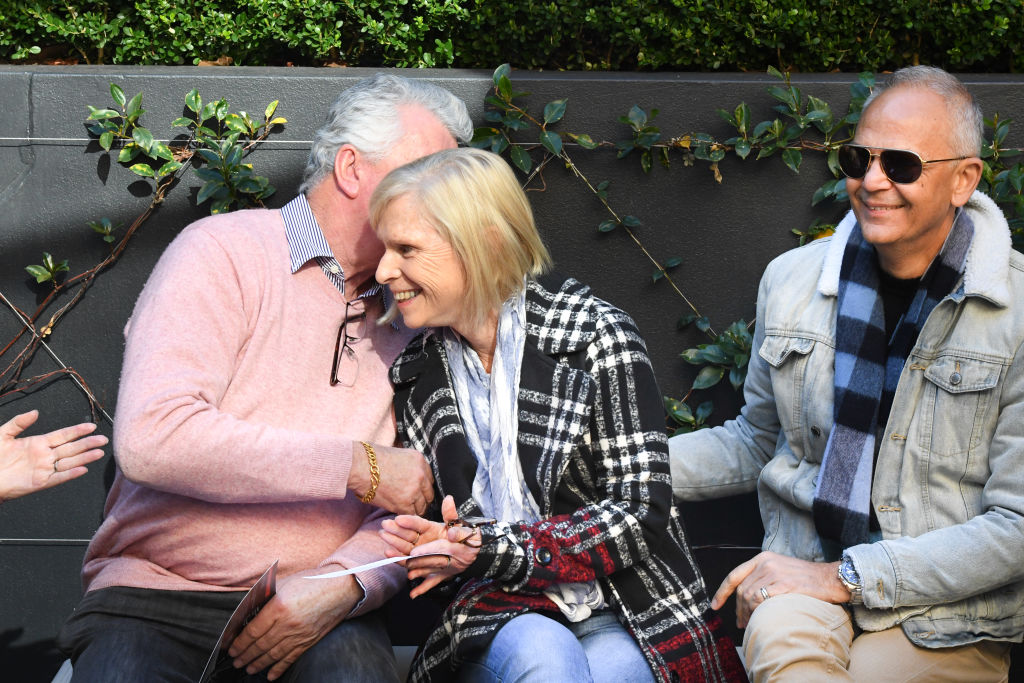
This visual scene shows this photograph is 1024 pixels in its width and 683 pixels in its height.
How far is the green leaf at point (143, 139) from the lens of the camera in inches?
148

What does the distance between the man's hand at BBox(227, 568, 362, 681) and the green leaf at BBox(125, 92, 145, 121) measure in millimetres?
1820

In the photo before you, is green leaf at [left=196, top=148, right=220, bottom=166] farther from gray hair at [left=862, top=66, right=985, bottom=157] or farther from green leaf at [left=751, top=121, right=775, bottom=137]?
gray hair at [left=862, top=66, right=985, bottom=157]

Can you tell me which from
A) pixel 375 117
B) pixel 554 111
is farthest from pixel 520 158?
pixel 375 117

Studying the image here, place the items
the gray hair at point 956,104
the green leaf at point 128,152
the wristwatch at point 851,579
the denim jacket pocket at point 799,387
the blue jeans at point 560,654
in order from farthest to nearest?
1. the green leaf at point 128,152
2. the denim jacket pocket at point 799,387
3. the gray hair at point 956,104
4. the wristwatch at point 851,579
5. the blue jeans at point 560,654

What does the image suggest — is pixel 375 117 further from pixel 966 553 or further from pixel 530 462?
pixel 966 553

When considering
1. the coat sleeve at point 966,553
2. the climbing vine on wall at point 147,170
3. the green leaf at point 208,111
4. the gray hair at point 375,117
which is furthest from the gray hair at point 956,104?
the green leaf at point 208,111

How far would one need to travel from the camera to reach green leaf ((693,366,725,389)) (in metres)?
3.85

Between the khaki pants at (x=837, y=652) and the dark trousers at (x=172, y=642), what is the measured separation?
942mm

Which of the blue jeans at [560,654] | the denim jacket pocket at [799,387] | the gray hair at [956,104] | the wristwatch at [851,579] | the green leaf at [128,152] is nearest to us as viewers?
the blue jeans at [560,654]

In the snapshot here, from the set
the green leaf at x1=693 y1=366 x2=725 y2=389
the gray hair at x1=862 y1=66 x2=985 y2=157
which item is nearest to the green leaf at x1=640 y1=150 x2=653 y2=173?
the green leaf at x1=693 y1=366 x2=725 y2=389

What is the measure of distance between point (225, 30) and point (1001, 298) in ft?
9.13

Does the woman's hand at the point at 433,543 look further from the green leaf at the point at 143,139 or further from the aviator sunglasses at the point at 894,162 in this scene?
the green leaf at the point at 143,139

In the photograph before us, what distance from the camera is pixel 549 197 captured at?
3.85 m

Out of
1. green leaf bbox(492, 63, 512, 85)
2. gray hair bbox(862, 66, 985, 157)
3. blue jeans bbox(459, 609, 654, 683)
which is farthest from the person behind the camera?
green leaf bbox(492, 63, 512, 85)
